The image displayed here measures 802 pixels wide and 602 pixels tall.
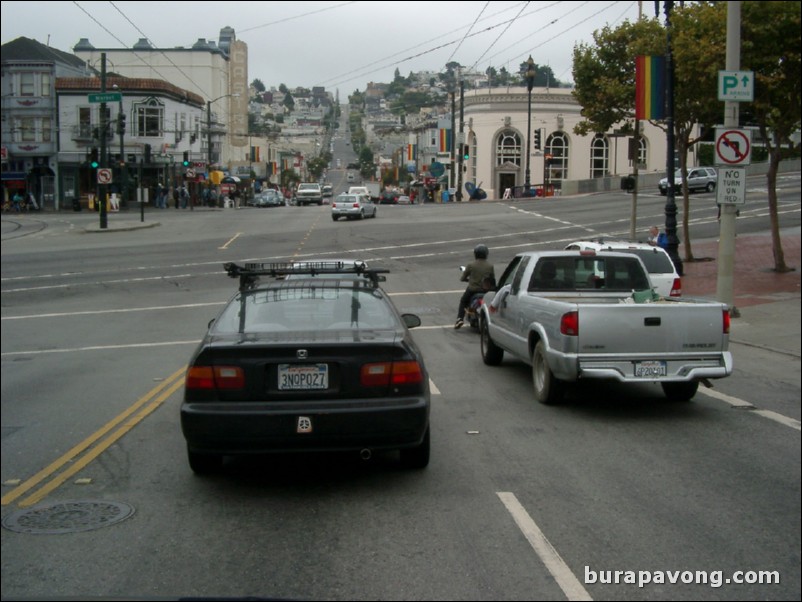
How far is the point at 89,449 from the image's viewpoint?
8.97 meters

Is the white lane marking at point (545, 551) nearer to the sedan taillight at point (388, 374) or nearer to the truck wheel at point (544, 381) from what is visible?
the sedan taillight at point (388, 374)

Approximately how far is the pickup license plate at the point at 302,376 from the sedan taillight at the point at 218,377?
0.93 feet

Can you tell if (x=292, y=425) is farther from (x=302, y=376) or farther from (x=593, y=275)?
(x=593, y=275)

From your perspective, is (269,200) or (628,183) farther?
(269,200)

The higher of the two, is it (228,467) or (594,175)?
(594,175)

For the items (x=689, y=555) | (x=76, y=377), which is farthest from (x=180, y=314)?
(x=689, y=555)

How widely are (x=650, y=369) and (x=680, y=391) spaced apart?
175cm

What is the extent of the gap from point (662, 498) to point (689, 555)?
4.55ft

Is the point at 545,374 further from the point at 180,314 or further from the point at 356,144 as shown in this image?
the point at 356,144

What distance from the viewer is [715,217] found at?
41.4 meters

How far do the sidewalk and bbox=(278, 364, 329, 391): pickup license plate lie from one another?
383 inches

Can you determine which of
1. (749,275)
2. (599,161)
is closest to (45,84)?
(749,275)

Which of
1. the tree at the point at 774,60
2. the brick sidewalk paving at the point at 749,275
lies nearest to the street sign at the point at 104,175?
the brick sidewalk paving at the point at 749,275

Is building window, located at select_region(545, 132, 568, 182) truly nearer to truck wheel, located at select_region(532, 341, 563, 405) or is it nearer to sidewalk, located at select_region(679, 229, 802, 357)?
sidewalk, located at select_region(679, 229, 802, 357)
